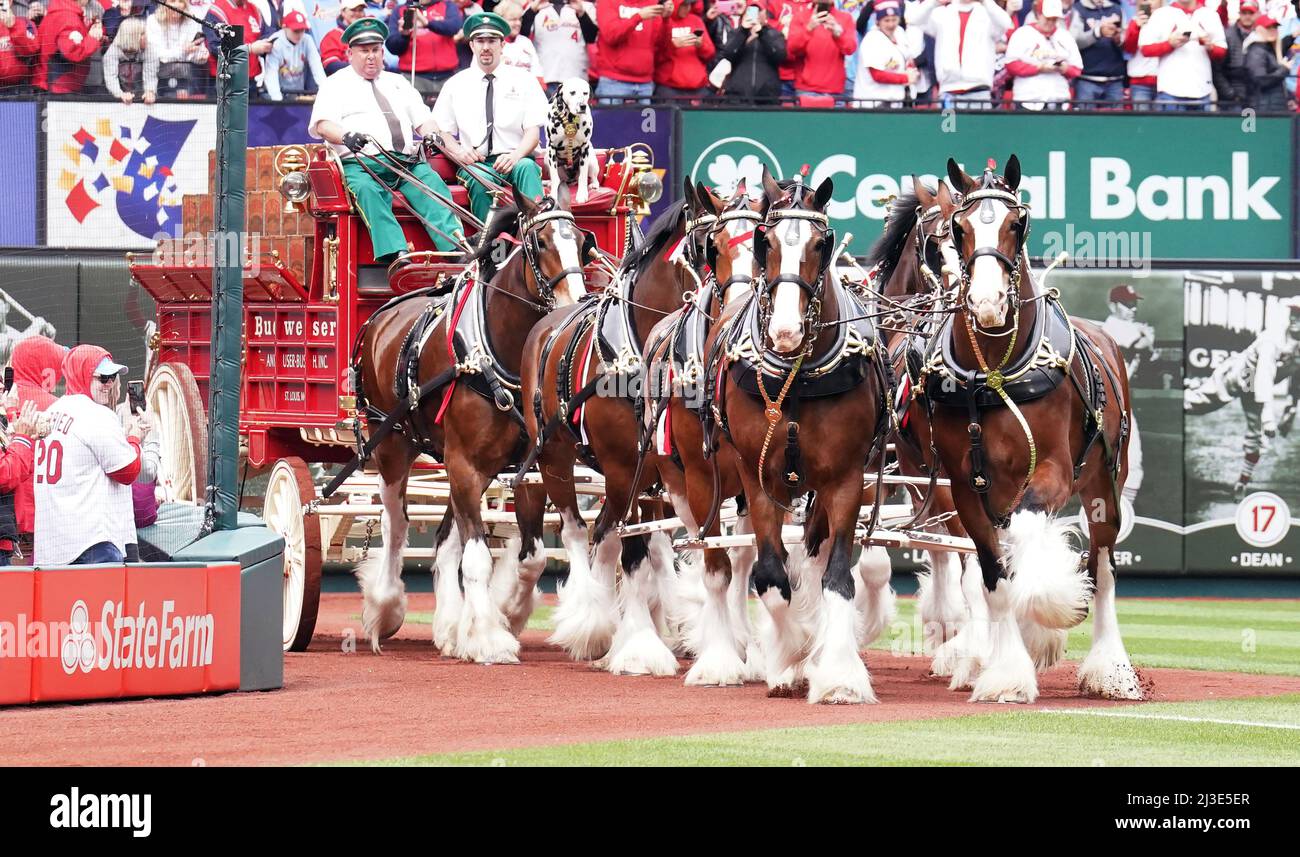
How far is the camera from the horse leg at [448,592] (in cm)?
1285

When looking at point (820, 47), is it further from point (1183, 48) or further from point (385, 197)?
point (385, 197)

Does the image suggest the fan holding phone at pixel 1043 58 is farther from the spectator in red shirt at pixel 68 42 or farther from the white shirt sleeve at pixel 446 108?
the spectator in red shirt at pixel 68 42

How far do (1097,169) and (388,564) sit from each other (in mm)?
9359

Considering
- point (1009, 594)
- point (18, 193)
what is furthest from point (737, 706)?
point (18, 193)

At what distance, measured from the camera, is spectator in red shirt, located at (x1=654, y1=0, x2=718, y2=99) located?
19.1 m

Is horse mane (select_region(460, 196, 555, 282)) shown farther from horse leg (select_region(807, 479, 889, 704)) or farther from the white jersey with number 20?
horse leg (select_region(807, 479, 889, 704))

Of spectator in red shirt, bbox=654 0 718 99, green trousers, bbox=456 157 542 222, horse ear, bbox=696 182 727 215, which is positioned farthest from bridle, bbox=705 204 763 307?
spectator in red shirt, bbox=654 0 718 99

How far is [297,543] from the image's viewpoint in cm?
1346

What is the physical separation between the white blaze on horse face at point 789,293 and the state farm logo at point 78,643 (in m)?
3.63

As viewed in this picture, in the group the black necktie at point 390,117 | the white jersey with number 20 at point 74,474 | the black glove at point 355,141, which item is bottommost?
the white jersey with number 20 at point 74,474

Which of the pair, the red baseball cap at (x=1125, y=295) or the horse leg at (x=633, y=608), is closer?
the horse leg at (x=633, y=608)

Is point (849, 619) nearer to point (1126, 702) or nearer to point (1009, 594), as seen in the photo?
point (1009, 594)

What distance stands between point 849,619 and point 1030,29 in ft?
38.1

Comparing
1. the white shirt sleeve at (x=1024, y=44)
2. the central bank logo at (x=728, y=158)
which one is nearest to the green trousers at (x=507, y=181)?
the central bank logo at (x=728, y=158)
